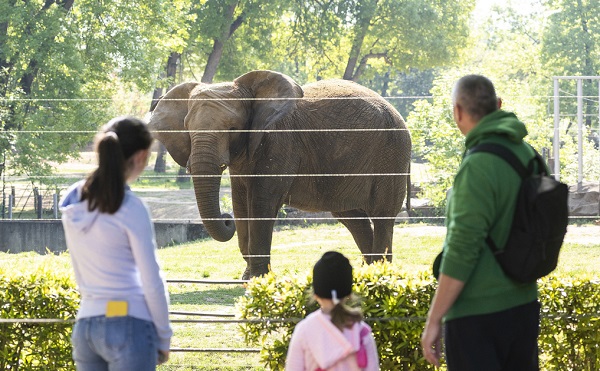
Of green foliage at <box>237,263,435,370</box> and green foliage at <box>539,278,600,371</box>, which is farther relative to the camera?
green foliage at <box>539,278,600,371</box>

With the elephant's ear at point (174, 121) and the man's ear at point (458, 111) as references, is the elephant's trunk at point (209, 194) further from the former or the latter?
the man's ear at point (458, 111)

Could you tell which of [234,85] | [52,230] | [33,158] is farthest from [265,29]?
[234,85]

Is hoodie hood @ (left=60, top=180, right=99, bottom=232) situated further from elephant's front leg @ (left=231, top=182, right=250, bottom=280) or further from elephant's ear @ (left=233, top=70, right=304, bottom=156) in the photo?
elephant's front leg @ (left=231, top=182, right=250, bottom=280)

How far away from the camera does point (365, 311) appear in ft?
18.2

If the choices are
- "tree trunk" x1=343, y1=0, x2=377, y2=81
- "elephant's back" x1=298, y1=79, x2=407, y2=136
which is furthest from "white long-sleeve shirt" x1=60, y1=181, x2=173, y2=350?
"tree trunk" x1=343, y1=0, x2=377, y2=81

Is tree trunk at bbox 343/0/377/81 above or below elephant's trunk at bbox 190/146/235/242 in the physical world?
above

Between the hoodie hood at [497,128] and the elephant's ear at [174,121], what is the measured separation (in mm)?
5797

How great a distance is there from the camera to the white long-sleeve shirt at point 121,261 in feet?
10.8

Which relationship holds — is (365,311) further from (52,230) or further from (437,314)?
(52,230)

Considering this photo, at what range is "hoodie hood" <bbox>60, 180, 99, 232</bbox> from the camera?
3.35 m

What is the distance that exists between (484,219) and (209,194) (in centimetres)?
523

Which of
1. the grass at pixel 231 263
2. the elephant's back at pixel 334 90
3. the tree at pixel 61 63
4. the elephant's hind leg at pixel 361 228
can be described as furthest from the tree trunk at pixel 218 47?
the elephant's back at pixel 334 90

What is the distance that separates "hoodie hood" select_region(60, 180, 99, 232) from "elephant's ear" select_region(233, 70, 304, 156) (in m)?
5.42

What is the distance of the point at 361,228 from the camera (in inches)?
400
